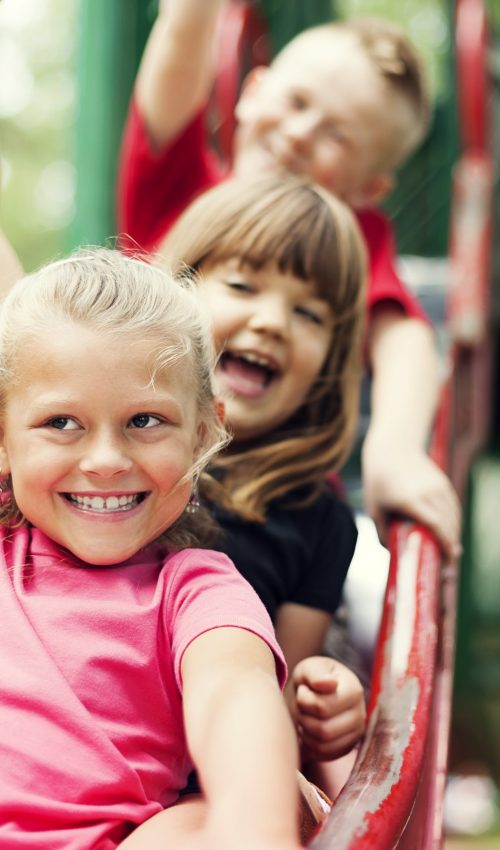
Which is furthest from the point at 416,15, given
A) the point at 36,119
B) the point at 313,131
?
the point at 313,131

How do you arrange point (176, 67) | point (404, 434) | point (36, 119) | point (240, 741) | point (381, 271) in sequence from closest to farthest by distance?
1. point (240, 741)
2. point (404, 434)
3. point (176, 67)
4. point (381, 271)
5. point (36, 119)

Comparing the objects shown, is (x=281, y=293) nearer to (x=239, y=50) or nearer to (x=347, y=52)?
(x=347, y=52)

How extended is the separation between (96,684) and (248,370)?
2.14 feet

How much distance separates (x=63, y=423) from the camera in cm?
87

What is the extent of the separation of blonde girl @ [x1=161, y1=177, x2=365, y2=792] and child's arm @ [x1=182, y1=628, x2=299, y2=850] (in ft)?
1.35

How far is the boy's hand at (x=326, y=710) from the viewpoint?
104cm

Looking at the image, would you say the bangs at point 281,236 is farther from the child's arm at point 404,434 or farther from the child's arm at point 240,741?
the child's arm at point 240,741

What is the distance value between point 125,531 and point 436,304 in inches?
83.1

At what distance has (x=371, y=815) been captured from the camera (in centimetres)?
84

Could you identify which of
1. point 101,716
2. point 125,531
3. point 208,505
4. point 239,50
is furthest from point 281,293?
point 239,50

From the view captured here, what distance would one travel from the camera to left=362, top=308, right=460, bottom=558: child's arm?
1.42 meters

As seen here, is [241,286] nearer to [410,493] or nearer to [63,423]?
[410,493]

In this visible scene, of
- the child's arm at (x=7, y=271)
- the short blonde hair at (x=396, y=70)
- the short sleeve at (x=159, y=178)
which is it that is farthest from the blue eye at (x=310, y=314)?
the short blonde hair at (x=396, y=70)

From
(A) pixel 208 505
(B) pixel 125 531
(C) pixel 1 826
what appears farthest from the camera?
(A) pixel 208 505
